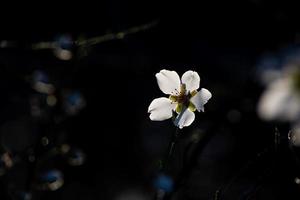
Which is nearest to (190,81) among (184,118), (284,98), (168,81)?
(168,81)

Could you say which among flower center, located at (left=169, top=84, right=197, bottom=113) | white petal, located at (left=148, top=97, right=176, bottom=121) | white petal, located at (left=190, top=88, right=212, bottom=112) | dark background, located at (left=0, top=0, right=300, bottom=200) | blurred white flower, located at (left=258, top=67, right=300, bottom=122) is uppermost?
blurred white flower, located at (left=258, top=67, right=300, bottom=122)

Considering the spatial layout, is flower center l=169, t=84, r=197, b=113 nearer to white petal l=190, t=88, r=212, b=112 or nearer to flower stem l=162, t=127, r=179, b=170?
white petal l=190, t=88, r=212, b=112

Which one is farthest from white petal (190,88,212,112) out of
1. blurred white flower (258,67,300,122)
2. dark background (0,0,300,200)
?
dark background (0,0,300,200)

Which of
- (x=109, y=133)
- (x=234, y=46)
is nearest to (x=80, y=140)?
(x=109, y=133)

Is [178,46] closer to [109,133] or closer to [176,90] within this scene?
[109,133]

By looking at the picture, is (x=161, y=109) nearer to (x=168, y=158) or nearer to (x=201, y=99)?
(x=201, y=99)

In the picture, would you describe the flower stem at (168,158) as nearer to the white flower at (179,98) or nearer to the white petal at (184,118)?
the white petal at (184,118)

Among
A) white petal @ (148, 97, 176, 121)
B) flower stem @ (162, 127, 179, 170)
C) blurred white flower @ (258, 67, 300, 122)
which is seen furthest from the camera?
white petal @ (148, 97, 176, 121)
